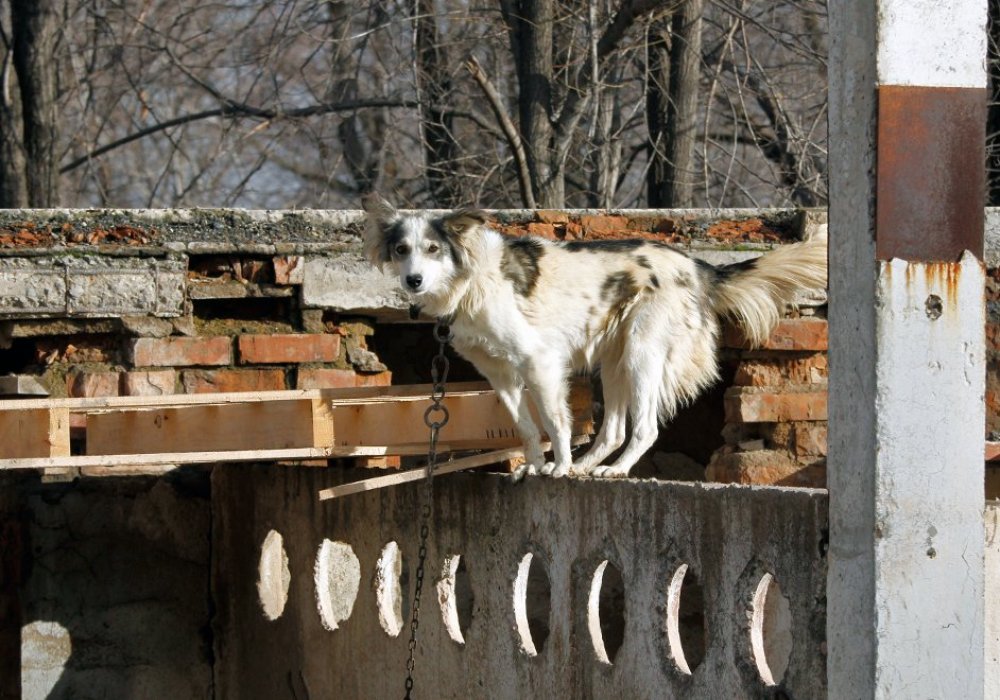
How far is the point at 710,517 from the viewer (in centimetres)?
373

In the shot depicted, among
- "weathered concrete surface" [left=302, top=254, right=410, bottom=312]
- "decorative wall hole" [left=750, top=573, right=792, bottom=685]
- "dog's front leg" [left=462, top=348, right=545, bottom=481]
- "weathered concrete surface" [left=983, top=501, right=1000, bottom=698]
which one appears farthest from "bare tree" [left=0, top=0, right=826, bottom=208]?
"weathered concrete surface" [left=983, top=501, right=1000, bottom=698]

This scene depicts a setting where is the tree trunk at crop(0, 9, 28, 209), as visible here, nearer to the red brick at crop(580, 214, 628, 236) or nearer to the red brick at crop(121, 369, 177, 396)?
the red brick at crop(121, 369, 177, 396)

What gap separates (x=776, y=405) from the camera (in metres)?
6.16

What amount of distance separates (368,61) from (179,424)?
8008 millimetres

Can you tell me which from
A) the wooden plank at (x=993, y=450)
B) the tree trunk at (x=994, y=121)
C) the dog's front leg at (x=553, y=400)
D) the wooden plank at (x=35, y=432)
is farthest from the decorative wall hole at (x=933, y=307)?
the tree trunk at (x=994, y=121)

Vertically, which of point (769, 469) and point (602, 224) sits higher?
point (602, 224)

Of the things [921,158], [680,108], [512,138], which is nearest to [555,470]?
[921,158]

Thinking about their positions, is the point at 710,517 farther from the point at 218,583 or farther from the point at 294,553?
the point at 218,583

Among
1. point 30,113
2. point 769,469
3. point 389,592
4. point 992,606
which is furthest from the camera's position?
point 30,113

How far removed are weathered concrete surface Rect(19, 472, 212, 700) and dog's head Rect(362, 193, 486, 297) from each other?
1.99m

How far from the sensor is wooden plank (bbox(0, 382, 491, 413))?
4941 mm

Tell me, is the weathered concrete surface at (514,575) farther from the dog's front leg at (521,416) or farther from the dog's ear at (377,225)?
the dog's ear at (377,225)

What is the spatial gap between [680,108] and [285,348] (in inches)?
180

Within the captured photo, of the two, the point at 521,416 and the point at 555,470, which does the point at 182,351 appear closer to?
the point at 521,416
